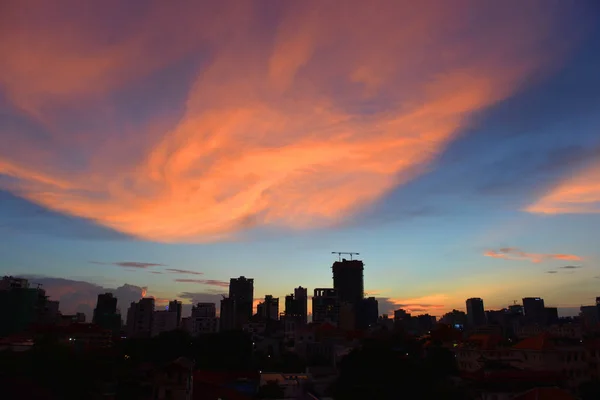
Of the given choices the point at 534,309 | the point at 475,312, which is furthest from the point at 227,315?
the point at 534,309

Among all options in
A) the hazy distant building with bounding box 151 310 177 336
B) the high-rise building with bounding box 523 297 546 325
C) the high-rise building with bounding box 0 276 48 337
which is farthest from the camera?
the high-rise building with bounding box 523 297 546 325

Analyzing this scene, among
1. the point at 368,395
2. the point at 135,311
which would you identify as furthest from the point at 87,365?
the point at 135,311

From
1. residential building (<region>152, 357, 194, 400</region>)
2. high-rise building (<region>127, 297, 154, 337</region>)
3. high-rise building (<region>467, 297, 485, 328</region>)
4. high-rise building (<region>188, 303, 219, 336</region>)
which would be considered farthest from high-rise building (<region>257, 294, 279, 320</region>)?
residential building (<region>152, 357, 194, 400</region>)

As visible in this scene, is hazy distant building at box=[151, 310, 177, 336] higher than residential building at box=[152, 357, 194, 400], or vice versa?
residential building at box=[152, 357, 194, 400]

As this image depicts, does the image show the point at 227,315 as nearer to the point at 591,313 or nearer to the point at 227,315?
the point at 227,315

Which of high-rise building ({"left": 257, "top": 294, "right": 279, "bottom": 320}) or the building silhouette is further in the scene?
high-rise building ({"left": 257, "top": 294, "right": 279, "bottom": 320})

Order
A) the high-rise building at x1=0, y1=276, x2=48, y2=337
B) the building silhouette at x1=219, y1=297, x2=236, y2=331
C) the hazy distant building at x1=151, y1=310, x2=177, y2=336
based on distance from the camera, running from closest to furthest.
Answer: the high-rise building at x1=0, y1=276, x2=48, y2=337, the building silhouette at x1=219, y1=297, x2=236, y2=331, the hazy distant building at x1=151, y1=310, x2=177, y2=336

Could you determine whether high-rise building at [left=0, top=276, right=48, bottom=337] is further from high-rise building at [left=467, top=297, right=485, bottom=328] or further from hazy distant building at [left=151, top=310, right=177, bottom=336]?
high-rise building at [left=467, top=297, right=485, bottom=328]

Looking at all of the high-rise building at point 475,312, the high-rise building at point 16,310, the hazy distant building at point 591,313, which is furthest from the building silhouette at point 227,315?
the hazy distant building at point 591,313
